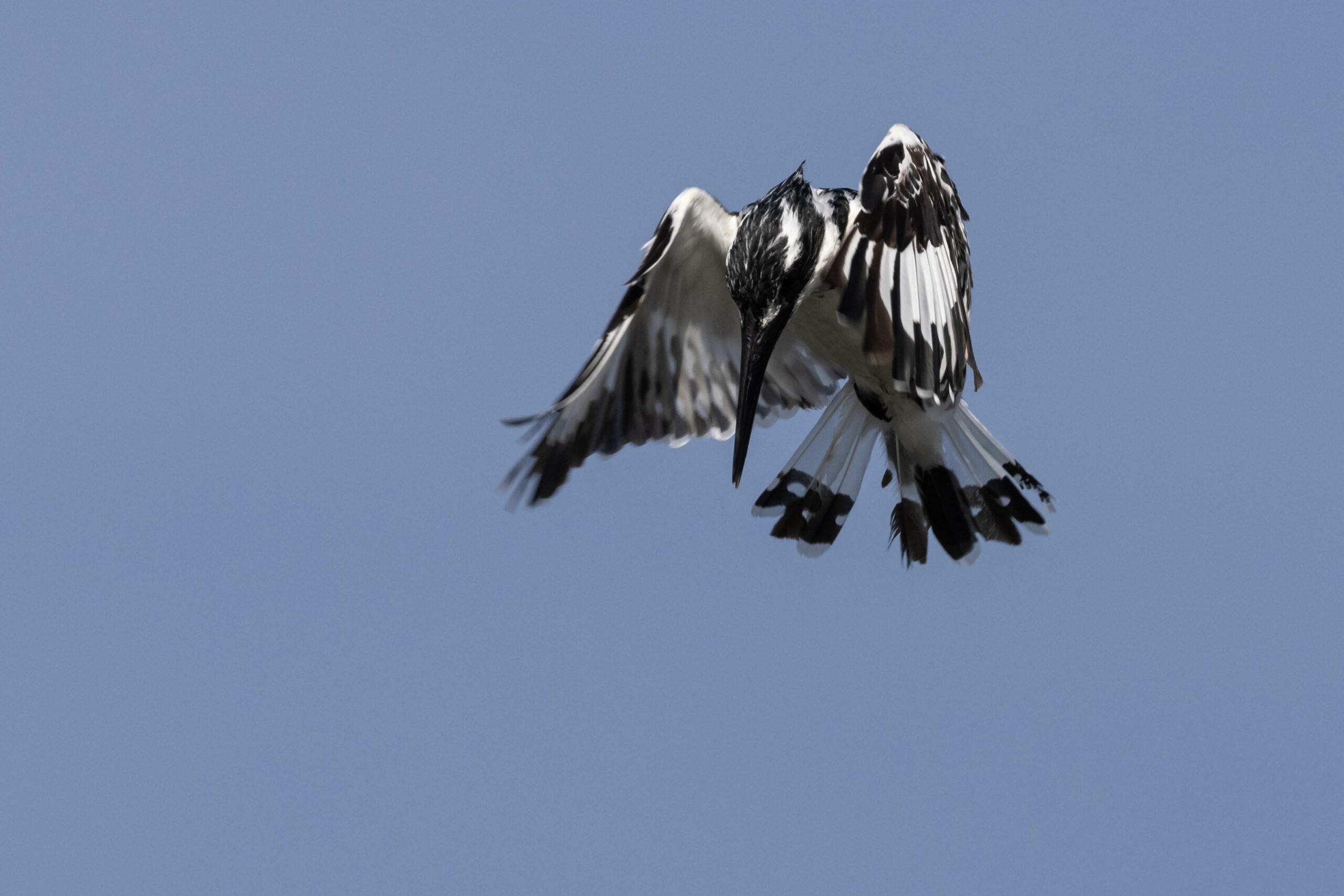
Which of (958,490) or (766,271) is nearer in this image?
(766,271)

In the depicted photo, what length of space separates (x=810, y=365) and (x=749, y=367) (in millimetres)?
1363

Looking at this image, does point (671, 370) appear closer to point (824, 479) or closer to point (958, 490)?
point (824, 479)

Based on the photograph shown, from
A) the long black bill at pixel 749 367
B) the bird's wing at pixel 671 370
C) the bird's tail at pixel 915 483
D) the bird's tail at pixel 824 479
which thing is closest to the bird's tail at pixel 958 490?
the bird's tail at pixel 915 483

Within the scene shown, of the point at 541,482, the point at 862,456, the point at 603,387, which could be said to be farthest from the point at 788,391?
the point at 541,482

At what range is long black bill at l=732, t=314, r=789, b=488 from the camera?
6480 millimetres

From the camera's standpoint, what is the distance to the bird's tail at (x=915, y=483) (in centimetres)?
719

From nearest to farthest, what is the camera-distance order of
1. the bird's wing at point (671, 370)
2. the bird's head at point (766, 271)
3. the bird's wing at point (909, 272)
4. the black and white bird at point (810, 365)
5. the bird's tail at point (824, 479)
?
the bird's wing at point (909, 272) < the black and white bird at point (810, 365) < the bird's head at point (766, 271) < the bird's wing at point (671, 370) < the bird's tail at point (824, 479)

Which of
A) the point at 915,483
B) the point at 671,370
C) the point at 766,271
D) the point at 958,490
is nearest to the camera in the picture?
the point at 766,271

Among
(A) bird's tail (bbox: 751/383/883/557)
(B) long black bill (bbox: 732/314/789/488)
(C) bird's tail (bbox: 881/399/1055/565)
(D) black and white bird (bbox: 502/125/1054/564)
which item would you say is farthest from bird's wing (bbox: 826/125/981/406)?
(A) bird's tail (bbox: 751/383/883/557)

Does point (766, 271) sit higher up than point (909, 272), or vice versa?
point (766, 271)

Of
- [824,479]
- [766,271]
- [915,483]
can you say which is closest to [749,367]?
[766,271]

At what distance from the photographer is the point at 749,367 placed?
649cm

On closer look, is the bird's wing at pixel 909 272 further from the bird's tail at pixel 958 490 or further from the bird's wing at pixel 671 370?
the bird's wing at pixel 671 370

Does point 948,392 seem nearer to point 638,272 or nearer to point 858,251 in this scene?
point 858,251
